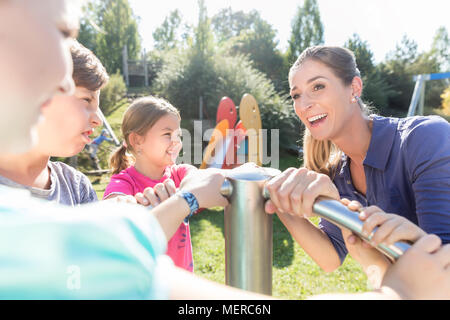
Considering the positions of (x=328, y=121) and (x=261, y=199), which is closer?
(x=261, y=199)

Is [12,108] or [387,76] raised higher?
[387,76]

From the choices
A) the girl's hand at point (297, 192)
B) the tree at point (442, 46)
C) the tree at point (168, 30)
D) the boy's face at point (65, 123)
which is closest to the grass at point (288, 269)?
the boy's face at point (65, 123)

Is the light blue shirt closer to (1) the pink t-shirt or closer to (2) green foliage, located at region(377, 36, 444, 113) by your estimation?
(1) the pink t-shirt

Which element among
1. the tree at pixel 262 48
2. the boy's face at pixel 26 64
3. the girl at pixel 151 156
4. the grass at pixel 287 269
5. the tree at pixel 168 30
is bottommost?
the grass at pixel 287 269

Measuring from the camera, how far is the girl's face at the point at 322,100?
6.55 feet

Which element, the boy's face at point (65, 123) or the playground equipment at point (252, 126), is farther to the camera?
the playground equipment at point (252, 126)

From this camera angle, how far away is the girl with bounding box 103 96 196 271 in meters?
1.86

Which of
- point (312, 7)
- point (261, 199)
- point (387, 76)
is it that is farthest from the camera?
point (312, 7)

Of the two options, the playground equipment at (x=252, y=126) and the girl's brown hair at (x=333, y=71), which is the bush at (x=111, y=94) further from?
the girl's brown hair at (x=333, y=71)

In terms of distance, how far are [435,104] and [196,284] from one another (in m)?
22.0

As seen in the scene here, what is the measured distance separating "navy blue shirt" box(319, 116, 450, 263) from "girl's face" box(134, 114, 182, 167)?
0.99m

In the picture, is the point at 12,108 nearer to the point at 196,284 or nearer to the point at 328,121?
the point at 196,284
